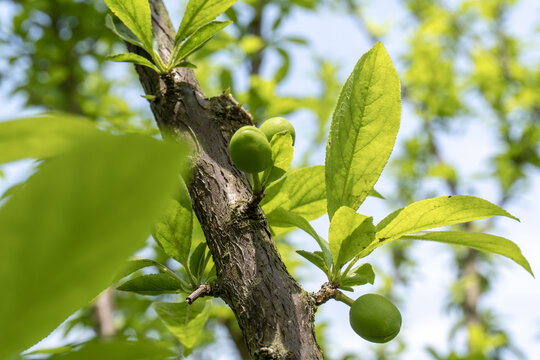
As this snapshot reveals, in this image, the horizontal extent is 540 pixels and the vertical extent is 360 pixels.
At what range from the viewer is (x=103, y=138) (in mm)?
179

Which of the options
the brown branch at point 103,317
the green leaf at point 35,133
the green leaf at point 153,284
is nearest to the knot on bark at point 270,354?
the green leaf at point 153,284

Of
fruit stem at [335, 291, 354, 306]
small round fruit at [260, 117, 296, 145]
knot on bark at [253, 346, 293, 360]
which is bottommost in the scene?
knot on bark at [253, 346, 293, 360]

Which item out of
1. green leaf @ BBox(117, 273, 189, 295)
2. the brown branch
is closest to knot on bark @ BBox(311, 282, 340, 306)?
green leaf @ BBox(117, 273, 189, 295)

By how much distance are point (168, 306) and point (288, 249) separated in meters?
1.52

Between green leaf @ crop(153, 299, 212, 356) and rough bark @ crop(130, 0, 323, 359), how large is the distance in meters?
0.12

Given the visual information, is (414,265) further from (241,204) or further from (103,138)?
(103,138)

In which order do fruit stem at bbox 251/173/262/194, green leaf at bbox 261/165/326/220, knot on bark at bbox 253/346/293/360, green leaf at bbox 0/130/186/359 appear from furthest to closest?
green leaf at bbox 261/165/326/220 < fruit stem at bbox 251/173/262/194 < knot on bark at bbox 253/346/293/360 < green leaf at bbox 0/130/186/359

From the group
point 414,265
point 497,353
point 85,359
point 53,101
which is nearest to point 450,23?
point 414,265

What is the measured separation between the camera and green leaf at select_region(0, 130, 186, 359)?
0.17m

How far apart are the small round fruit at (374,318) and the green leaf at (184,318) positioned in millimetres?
241

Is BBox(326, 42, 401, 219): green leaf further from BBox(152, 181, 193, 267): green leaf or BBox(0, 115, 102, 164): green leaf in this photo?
BBox(0, 115, 102, 164): green leaf

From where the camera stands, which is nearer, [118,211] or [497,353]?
[118,211]

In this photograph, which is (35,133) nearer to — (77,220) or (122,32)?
(77,220)

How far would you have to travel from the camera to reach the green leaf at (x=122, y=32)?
70 centimetres
